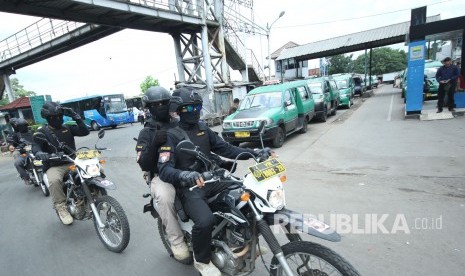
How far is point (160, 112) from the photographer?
297 centimetres

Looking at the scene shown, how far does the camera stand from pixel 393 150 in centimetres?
709

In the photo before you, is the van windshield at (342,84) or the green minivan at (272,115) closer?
the green minivan at (272,115)

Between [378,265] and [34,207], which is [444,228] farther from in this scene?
[34,207]

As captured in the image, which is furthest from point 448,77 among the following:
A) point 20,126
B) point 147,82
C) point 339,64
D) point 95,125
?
point 147,82

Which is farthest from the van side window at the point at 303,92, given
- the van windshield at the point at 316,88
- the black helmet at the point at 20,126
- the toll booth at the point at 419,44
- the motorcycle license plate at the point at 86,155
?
the black helmet at the point at 20,126

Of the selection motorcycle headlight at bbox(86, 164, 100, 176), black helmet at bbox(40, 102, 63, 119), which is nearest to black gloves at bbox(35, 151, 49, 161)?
black helmet at bbox(40, 102, 63, 119)

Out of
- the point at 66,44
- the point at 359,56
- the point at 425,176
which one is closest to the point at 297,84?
the point at 425,176

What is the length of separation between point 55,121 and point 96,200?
157 centimetres

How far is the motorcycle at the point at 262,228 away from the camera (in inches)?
79.3

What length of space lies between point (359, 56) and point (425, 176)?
9645cm

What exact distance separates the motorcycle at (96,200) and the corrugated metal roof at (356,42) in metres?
25.4

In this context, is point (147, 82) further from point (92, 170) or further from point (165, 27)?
point (92, 170)

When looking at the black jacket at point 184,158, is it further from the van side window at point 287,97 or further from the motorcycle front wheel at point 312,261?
the van side window at point 287,97

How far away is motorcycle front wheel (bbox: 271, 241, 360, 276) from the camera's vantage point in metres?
1.89
